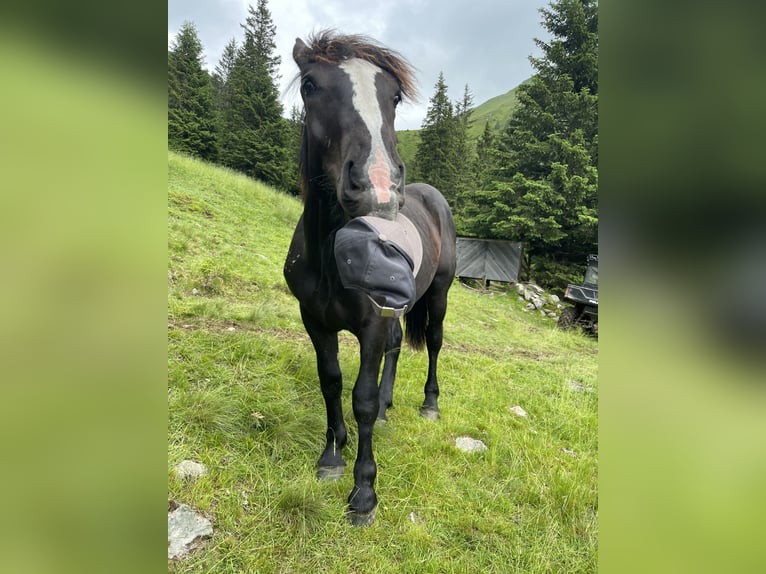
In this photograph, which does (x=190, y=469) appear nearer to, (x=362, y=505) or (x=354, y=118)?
(x=362, y=505)

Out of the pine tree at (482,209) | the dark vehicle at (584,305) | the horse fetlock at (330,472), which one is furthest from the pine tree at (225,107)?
the horse fetlock at (330,472)

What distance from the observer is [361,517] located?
2.04 m

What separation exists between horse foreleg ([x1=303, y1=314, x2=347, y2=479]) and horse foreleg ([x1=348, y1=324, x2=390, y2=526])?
29 centimetres

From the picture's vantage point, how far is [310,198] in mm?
Answer: 2211

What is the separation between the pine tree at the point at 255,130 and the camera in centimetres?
1613

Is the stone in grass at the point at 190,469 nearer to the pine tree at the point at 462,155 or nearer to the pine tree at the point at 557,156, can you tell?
the pine tree at the point at 557,156

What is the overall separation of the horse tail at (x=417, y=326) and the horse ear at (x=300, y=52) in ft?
8.53

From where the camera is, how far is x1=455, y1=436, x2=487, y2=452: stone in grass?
9.09ft

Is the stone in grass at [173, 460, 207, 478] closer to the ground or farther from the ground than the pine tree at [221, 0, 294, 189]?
closer to the ground

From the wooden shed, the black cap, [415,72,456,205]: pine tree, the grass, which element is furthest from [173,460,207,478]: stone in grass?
[415,72,456,205]: pine tree

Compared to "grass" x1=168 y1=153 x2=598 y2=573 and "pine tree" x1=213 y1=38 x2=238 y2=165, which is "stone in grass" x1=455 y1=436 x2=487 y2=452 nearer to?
"grass" x1=168 y1=153 x2=598 y2=573
